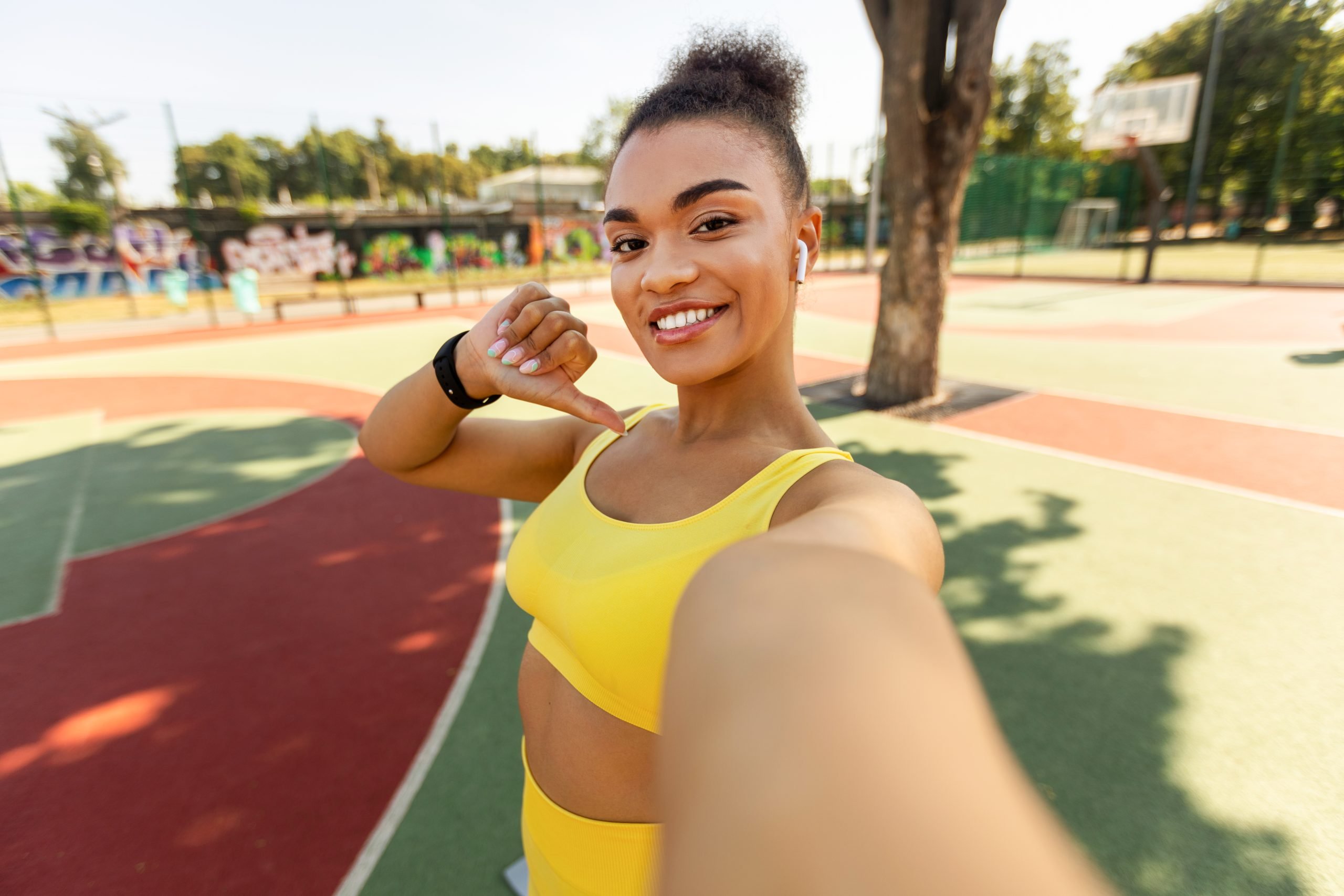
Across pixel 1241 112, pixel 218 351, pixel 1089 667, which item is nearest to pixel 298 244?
pixel 218 351

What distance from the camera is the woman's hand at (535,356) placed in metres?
1.67

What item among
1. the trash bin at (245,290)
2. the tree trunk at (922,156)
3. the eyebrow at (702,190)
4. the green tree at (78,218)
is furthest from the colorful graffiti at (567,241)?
the eyebrow at (702,190)

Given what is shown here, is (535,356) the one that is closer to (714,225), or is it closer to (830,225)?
(714,225)

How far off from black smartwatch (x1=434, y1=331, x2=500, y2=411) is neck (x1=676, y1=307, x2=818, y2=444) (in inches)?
22.5

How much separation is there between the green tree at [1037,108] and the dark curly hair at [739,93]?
201ft

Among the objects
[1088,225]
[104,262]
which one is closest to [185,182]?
[104,262]

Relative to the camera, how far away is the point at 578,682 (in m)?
1.40

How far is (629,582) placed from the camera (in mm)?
1251

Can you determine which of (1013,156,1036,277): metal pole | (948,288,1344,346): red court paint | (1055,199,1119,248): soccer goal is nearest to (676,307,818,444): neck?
(948,288,1344,346): red court paint

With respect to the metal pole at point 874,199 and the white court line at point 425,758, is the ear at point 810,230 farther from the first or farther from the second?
the metal pole at point 874,199

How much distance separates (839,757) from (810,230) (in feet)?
4.54

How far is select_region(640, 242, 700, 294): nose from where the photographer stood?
4.35 feet

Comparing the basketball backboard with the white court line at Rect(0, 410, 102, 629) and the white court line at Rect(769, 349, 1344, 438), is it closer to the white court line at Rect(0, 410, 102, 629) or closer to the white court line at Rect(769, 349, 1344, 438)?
the white court line at Rect(769, 349, 1344, 438)

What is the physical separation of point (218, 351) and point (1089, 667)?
16.6 metres
